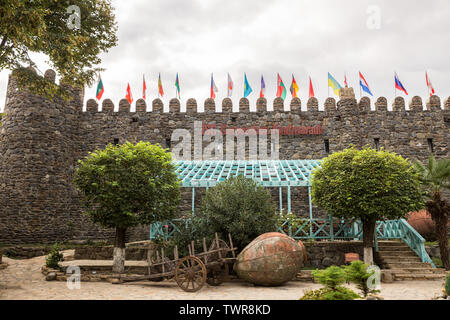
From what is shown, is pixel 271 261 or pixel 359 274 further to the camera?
pixel 271 261

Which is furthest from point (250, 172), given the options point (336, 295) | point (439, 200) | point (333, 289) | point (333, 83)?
point (336, 295)

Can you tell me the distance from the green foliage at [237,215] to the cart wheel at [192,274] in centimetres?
150

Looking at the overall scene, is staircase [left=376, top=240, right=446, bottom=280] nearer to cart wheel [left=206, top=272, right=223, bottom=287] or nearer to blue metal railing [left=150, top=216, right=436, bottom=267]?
blue metal railing [left=150, top=216, right=436, bottom=267]

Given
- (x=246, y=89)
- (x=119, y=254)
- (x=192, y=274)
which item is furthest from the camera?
(x=246, y=89)

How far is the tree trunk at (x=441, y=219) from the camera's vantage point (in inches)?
414

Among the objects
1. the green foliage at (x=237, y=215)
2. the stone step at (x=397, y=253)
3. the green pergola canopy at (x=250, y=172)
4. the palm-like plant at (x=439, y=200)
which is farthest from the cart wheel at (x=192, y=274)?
the palm-like plant at (x=439, y=200)

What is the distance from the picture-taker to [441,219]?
1073 cm

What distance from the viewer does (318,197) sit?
10.8 metres

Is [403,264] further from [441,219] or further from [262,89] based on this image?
[262,89]

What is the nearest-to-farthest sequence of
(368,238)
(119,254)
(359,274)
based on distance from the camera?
(359,274)
(119,254)
(368,238)

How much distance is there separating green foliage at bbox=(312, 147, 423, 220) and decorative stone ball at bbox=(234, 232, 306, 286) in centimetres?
258

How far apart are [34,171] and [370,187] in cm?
1420

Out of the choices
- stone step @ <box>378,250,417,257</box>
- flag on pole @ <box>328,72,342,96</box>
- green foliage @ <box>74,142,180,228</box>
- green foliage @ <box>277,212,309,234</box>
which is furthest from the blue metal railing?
flag on pole @ <box>328,72,342,96</box>
